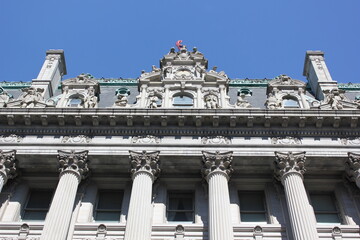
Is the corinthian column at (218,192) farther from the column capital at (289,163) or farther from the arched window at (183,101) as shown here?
the arched window at (183,101)

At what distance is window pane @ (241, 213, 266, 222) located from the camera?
950 inches

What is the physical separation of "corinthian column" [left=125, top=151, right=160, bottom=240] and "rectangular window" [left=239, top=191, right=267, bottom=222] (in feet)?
16.1

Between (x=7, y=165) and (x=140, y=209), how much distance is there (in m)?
7.96

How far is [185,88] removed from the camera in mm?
30609

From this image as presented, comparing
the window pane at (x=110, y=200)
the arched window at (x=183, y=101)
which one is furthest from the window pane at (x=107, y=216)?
the arched window at (x=183, y=101)

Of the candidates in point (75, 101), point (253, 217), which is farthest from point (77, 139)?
point (253, 217)

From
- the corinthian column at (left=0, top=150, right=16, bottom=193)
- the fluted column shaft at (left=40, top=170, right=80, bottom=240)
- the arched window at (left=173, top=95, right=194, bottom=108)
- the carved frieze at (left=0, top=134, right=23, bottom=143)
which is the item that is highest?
the arched window at (left=173, top=95, right=194, bottom=108)

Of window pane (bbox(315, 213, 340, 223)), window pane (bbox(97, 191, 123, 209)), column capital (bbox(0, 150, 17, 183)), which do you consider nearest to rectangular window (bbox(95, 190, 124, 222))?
window pane (bbox(97, 191, 123, 209))

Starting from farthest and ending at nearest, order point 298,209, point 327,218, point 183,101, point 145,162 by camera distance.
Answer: point 183,101, point 145,162, point 327,218, point 298,209

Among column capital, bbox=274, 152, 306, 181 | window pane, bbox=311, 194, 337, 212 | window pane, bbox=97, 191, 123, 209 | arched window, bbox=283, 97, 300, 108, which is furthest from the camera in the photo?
arched window, bbox=283, 97, 300, 108

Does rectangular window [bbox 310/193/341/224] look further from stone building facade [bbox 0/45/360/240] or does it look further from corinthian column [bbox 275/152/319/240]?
corinthian column [bbox 275/152/319/240]

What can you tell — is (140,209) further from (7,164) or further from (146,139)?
(7,164)

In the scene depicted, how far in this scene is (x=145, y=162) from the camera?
80.9 feet

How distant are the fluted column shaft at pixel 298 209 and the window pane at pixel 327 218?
1831 millimetres
